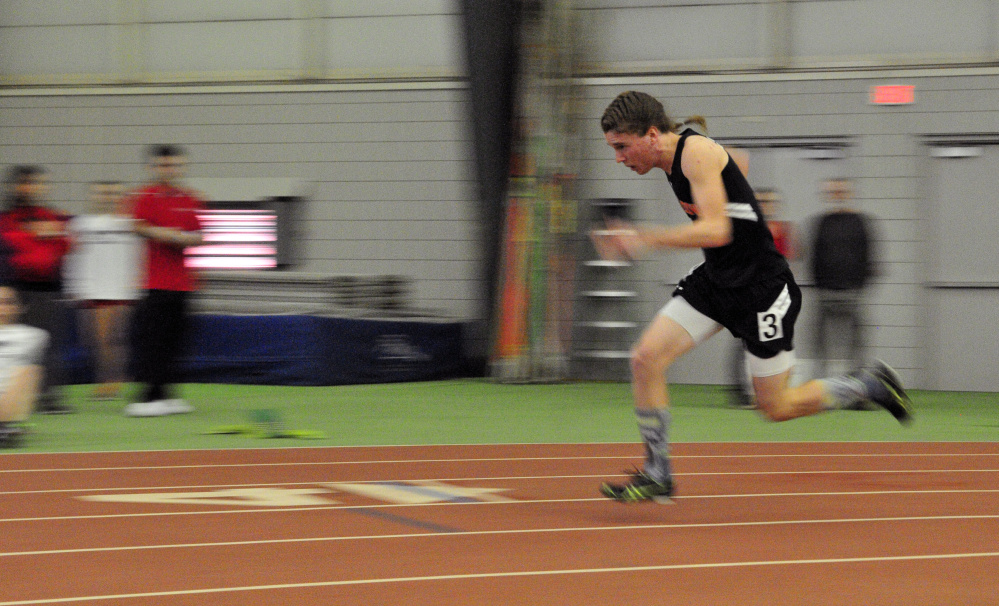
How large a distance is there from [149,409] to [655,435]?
4.45 meters

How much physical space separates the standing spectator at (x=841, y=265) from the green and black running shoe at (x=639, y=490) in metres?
4.63

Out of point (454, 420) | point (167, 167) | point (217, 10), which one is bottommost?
point (454, 420)

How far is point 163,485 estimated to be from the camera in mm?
5496

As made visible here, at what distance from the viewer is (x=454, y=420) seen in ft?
27.7

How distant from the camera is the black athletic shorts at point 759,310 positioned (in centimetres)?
466

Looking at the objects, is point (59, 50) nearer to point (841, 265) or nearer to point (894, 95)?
point (894, 95)

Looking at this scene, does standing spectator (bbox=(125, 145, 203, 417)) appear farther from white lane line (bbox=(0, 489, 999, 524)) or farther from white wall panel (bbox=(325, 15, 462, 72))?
white wall panel (bbox=(325, 15, 462, 72))

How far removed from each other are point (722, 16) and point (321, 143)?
4.25m

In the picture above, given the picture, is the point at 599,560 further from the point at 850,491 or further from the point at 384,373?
the point at 384,373

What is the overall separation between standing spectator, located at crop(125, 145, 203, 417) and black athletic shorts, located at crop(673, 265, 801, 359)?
166 inches

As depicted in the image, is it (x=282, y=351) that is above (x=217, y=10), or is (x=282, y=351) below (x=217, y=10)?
below

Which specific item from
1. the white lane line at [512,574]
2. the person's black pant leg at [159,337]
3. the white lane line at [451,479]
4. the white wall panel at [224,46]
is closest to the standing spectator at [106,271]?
the person's black pant leg at [159,337]

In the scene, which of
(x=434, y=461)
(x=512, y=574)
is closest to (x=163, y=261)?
(x=434, y=461)

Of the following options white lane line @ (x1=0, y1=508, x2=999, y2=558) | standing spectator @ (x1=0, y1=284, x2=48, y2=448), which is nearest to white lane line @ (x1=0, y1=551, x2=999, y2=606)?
white lane line @ (x1=0, y1=508, x2=999, y2=558)
